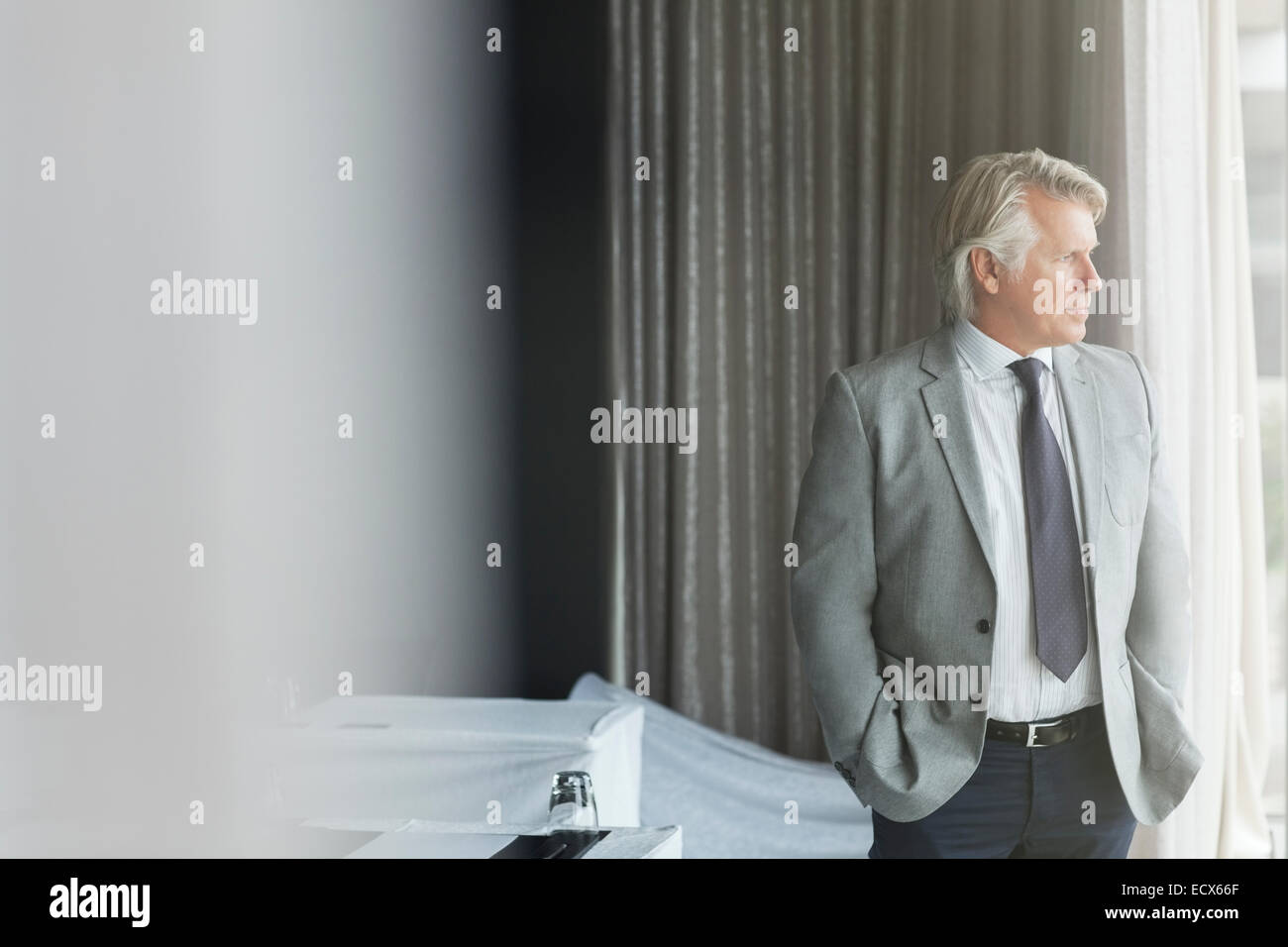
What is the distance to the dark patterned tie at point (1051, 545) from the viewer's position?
161 centimetres

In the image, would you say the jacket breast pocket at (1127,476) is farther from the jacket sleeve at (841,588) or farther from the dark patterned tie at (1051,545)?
the jacket sleeve at (841,588)

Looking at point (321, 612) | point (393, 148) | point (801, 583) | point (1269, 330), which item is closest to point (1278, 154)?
point (1269, 330)

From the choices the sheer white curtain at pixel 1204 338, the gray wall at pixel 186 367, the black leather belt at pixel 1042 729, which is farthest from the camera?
the gray wall at pixel 186 367

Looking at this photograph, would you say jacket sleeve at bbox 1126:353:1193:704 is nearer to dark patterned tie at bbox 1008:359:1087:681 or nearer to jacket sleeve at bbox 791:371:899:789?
dark patterned tie at bbox 1008:359:1087:681

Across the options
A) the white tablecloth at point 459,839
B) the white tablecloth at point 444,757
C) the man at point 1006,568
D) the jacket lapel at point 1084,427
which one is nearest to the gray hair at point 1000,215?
the man at point 1006,568

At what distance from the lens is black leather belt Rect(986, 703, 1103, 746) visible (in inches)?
Result: 62.5

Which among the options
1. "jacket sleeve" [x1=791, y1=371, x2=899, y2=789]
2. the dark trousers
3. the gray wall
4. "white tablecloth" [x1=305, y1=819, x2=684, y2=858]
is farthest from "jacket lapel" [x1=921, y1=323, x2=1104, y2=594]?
the gray wall

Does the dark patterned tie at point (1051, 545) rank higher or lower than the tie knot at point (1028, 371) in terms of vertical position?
lower

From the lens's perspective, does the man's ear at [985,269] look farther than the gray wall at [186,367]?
No

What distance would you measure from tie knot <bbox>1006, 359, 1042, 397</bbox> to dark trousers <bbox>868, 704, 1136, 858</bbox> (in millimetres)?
460

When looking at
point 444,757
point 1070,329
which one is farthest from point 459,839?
point 1070,329

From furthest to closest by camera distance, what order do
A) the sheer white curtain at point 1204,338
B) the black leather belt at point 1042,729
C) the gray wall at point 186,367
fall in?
the gray wall at point 186,367
the sheer white curtain at point 1204,338
the black leather belt at point 1042,729
